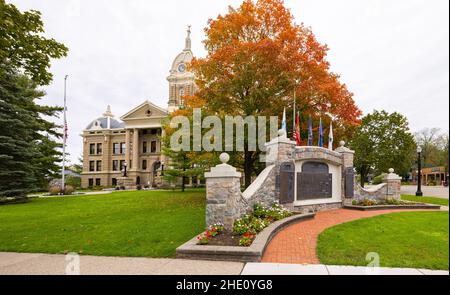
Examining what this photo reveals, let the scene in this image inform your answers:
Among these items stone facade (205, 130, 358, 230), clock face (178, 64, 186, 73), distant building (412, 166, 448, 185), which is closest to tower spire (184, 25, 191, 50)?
clock face (178, 64, 186, 73)

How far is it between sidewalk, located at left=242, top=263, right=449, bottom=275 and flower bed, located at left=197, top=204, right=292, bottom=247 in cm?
123

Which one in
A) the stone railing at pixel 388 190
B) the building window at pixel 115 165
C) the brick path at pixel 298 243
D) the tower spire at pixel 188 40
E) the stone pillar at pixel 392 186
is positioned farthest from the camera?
the building window at pixel 115 165

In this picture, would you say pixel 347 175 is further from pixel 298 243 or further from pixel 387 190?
pixel 298 243

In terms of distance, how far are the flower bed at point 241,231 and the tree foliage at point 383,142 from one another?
24589mm

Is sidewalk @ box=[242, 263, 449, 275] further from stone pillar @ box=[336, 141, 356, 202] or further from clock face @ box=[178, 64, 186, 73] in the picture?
clock face @ box=[178, 64, 186, 73]

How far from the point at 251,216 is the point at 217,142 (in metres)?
5.89

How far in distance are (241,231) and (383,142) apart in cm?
2829

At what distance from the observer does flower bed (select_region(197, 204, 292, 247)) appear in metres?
6.89

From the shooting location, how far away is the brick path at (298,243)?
6.19 metres

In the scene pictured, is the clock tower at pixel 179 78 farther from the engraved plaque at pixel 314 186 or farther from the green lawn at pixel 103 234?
the green lawn at pixel 103 234

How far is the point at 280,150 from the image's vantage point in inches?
458

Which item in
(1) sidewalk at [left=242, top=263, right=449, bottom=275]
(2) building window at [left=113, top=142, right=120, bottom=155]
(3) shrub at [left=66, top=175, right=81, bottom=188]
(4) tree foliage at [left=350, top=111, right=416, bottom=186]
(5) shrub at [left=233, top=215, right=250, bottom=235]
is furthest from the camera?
(3) shrub at [left=66, top=175, right=81, bottom=188]

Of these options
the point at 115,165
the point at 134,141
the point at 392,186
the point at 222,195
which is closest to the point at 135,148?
the point at 134,141

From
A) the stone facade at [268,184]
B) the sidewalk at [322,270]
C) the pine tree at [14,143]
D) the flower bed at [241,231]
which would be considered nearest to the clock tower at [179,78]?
the pine tree at [14,143]
